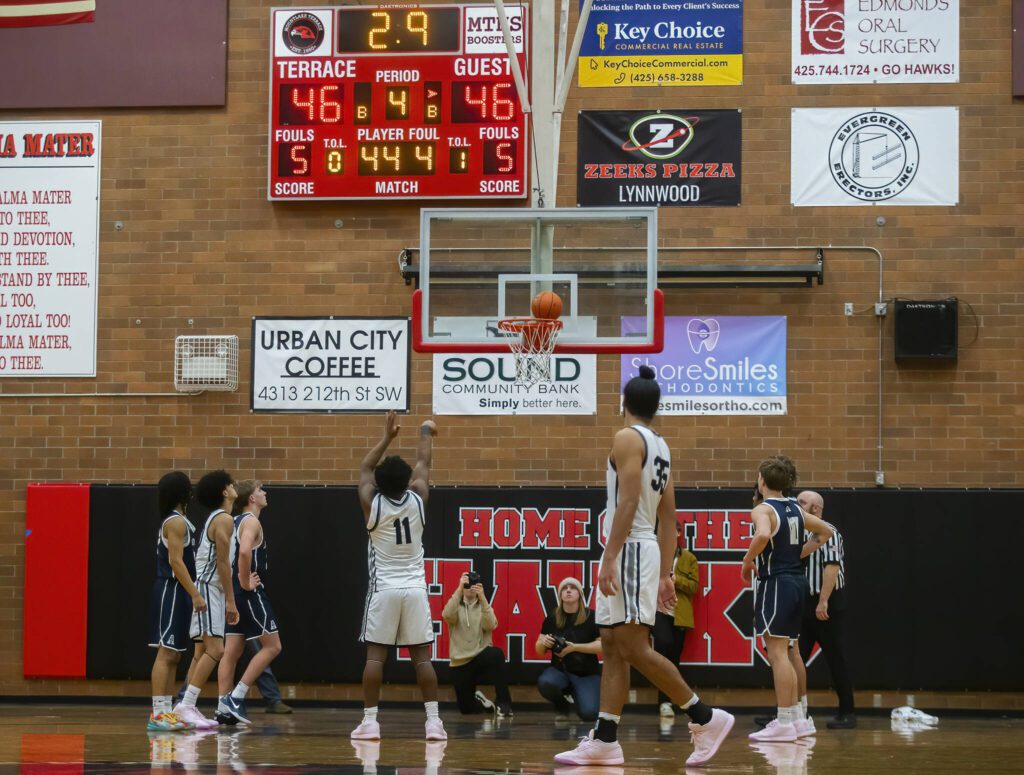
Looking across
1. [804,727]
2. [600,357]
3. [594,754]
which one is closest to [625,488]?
[594,754]

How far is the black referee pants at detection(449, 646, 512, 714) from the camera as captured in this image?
12336 mm

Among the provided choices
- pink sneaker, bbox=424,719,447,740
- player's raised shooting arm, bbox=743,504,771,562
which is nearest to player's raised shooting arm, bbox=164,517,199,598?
pink sneaker, bbox=424,719,447,740

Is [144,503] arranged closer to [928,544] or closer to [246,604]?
[246,604]

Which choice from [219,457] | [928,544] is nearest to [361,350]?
[219,457]

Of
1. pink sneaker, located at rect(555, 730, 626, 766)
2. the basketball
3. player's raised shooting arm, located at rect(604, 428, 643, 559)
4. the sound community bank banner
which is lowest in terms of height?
pink sneaker, located at rect(555, 730, 626, 766)

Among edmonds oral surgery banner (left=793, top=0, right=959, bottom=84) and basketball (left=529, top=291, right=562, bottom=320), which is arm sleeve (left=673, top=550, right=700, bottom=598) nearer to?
basketball (left=529, top=291, right=562, bottom=320)

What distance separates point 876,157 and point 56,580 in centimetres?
889

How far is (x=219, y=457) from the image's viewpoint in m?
13.7

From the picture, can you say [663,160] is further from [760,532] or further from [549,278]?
[760,532]

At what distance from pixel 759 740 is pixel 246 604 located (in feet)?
14.3

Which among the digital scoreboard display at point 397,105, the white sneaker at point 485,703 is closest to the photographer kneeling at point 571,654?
the white sneaker at point 485,703

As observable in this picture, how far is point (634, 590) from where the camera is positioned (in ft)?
24.3

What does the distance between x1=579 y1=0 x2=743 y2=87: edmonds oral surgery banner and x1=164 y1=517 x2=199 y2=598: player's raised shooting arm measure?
609cm

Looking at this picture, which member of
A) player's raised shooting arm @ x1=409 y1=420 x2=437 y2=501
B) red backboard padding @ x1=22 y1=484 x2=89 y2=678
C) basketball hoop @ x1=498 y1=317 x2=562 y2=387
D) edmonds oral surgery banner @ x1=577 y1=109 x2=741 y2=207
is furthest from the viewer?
red backboard padding @ x1=22 y1=484 x2=89 y2=678
